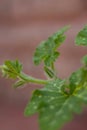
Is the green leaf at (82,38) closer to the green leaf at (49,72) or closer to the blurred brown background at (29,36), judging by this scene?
the green leaf at (49,72)

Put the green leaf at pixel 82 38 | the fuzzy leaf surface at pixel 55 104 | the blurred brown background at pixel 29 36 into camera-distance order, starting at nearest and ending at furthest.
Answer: the fuzzy leaf surface at pixel 55 104
the green leaf at pixel 82 38
the blurred brown background at pixel 29 36

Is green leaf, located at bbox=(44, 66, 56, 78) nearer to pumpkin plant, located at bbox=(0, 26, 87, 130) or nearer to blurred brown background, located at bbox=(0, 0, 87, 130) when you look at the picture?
pumpkin plant, located at bbox=(0, 26, 87, 130)

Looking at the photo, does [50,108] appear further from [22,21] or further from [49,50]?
[22,21]

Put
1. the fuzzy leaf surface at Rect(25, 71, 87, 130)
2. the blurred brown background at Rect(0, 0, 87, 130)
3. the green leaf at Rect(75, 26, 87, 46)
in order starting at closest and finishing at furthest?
the fuzzy leaf surface at Rect(25, 71, 87, 130) < the green leaf at Rect(75, 26, 87, 46) < the blurred brown background at Rect(0, 0, 87, 130)

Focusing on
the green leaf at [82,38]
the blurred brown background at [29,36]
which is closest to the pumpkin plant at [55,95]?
the green leaf at [82,38]

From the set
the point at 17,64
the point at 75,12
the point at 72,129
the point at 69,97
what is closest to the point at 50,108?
the point at 69,97

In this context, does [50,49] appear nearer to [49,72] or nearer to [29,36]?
[49,72]

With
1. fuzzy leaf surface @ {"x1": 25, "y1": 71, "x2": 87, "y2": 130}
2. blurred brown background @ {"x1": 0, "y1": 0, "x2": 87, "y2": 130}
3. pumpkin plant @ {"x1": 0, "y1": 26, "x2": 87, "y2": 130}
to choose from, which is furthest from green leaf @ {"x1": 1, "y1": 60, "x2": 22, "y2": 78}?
blurred brown background @ {"x1": 0, "y1": 0, "x2": 87, "y2": 130}

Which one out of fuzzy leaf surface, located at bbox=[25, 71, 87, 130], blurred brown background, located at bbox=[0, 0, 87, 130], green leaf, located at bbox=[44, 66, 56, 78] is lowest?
fuzzy leaf surface, located at bbox=[25, 71, 87, 130]

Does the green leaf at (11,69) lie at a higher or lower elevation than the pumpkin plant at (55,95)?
higher
